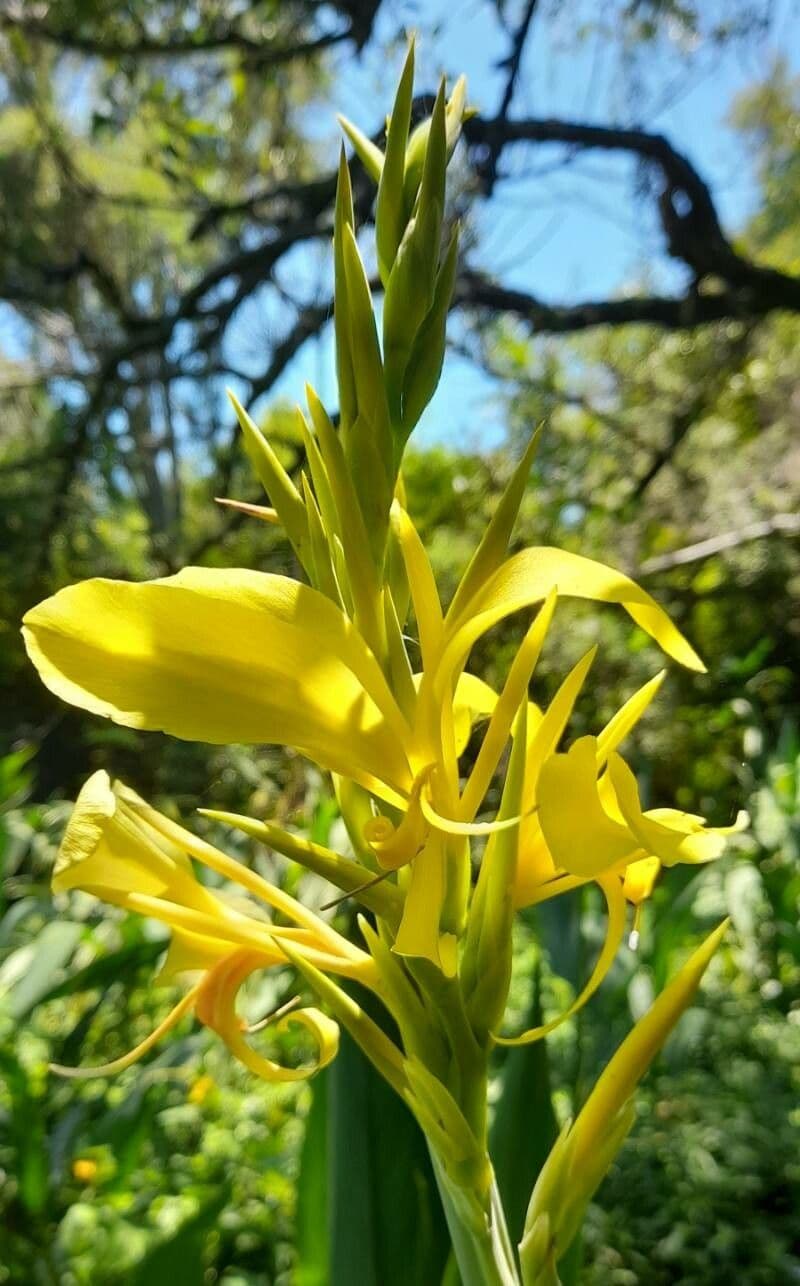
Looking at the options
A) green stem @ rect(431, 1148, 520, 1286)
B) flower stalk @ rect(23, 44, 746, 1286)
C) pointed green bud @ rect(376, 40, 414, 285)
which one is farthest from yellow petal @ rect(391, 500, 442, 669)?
green stem @ rect(431, 1148, 520, 1286)

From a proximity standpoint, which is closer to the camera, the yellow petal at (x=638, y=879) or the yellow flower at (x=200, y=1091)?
the yellow petal at (x=638, y=879)

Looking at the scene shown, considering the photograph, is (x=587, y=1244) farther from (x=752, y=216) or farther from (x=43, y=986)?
(x=752, y=216)

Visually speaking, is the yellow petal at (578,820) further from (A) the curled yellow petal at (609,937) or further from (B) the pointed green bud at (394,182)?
(B) the pointed green bud at (394,182)

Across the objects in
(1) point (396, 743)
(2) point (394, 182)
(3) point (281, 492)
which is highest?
(2) point (394, 182)

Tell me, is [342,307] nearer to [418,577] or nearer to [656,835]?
[418,577]

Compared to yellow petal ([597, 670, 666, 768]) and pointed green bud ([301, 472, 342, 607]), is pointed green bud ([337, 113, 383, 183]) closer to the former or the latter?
pointed green bud ([301, 472, 342, 607])

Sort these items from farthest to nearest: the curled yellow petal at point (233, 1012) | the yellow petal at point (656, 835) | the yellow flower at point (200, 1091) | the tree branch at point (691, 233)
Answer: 1. the tree branch at point (691, 233)
2. the yellow flower at point (200, 1091)
3. the curled yellow petal at point (233, 1012)
4. the yellow petal at point (656, 835)

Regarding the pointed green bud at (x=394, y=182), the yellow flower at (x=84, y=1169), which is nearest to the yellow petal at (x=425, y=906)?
the pointed green bud at (x=394, y=182)

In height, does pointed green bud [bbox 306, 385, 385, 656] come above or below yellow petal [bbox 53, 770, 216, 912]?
above

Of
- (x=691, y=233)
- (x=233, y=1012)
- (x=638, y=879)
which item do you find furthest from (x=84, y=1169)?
(x=691, y=233)
